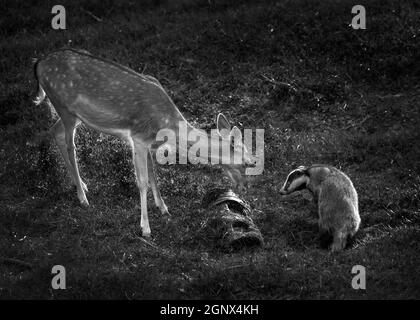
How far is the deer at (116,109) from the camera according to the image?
10.9 meters

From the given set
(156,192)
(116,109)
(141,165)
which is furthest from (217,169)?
(116,109)

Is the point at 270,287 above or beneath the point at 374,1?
beneath

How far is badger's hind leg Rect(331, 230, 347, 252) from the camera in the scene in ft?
32.0

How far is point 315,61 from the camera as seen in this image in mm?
14875

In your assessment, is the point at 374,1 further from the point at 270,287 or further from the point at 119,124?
the point at 270,287

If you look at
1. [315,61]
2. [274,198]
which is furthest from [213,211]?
[315,61]

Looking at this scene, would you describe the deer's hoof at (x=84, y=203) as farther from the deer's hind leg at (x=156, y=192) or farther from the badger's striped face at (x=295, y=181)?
the badger's striped face at (x=295, y=181)

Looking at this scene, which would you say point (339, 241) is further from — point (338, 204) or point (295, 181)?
point (295, 181)

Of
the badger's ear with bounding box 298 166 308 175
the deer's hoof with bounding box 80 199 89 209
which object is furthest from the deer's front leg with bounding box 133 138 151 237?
the badger's ear with bounding box 298 166 308 175

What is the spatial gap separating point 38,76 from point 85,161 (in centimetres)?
169

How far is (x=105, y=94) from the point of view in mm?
11188

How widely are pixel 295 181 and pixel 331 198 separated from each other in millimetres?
984

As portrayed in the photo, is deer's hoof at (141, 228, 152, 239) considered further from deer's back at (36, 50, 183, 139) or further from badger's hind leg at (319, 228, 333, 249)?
badger's hind leg at (319, 228, 333, 249)

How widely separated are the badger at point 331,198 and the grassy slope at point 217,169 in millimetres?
281
